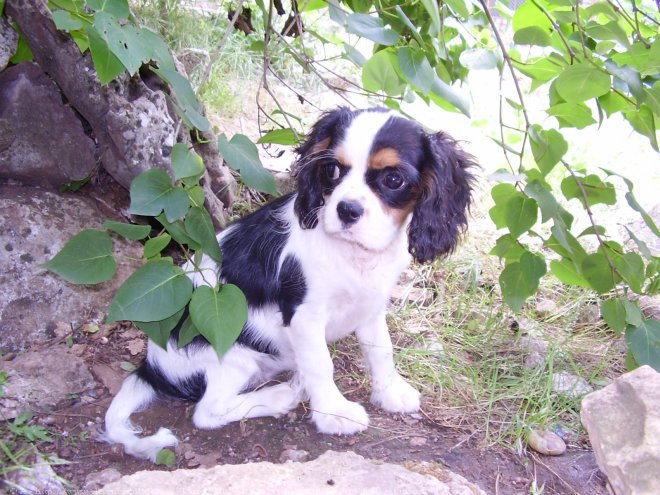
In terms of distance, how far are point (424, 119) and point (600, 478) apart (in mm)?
4656

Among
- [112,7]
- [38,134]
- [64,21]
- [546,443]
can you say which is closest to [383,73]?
[112,7]

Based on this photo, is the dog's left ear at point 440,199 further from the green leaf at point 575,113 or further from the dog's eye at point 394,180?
the green leaf at point 575,113

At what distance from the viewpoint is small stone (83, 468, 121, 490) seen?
7.90ft

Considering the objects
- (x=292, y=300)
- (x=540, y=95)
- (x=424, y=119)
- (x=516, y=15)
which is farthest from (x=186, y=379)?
(x=540, y=95)

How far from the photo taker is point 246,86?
21.1ft

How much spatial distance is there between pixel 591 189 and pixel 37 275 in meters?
2.60

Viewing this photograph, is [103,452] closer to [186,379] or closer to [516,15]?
[186,379]

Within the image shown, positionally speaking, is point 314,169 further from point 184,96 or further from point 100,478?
point 100,478

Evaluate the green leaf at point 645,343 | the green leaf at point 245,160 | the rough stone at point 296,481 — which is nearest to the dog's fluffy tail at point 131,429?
the rough stone at point 296,481

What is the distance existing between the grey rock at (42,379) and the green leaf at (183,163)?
1380 millimetres

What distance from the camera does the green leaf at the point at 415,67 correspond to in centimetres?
215

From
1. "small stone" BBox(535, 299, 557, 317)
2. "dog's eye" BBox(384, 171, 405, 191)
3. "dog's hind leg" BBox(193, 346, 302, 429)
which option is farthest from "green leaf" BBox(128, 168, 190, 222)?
"small stone" BBox(535, 299, 557, 317)

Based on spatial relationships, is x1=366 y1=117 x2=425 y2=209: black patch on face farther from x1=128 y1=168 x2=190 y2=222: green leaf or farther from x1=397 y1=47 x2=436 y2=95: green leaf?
x1=128 y1=168 x2=190 y2=222: green leaf

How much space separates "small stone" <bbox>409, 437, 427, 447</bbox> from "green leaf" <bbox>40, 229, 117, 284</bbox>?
1425mm
